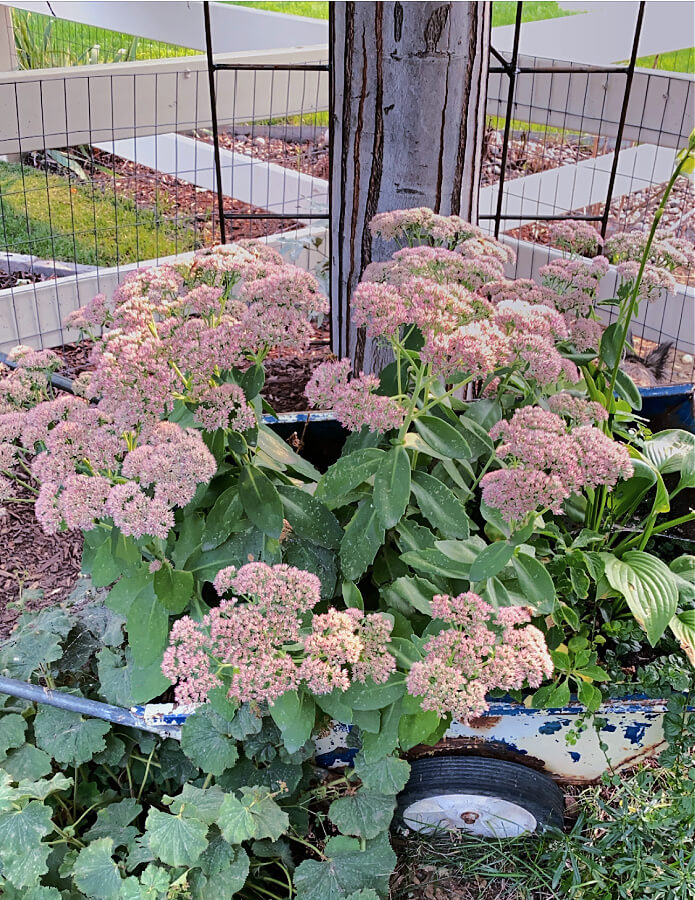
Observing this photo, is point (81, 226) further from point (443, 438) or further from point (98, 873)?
point (98, 873)

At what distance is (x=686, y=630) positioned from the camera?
1.63m

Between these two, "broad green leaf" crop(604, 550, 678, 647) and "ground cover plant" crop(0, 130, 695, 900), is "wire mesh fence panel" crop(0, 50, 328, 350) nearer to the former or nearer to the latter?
"ground cover plant" crop(0, 130, 695, 900)

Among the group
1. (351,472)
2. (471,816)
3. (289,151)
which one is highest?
(351,472)

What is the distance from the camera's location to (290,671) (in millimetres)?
1267

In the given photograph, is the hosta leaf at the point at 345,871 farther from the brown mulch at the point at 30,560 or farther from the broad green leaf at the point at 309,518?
the brown mulch at the point at 30,560

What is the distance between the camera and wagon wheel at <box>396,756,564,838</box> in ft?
5.53

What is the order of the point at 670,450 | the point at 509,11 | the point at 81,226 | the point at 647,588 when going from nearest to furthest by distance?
the point at 647,588
the point at 670,450
the point at 81,226
the point at 509,11

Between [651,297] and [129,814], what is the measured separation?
1.50 metres

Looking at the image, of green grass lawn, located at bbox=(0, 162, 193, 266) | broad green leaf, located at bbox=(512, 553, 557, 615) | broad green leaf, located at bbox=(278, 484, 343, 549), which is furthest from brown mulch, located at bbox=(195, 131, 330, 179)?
broad green leaf, located at bbox=(512, 553, 557, 615)

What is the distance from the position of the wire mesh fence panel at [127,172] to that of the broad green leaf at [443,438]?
5.20 ft

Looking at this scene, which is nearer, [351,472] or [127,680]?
[351,472]

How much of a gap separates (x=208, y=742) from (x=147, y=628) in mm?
252

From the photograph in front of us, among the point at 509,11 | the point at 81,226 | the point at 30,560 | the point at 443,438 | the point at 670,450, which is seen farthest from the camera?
the point at 509,11

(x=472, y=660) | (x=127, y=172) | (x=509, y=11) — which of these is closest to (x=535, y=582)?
(x=472, y=660)
